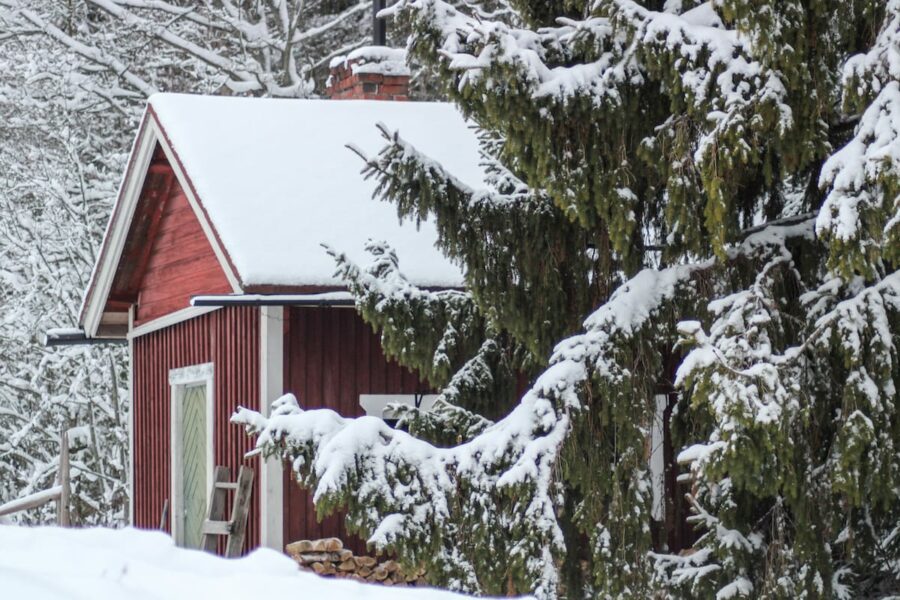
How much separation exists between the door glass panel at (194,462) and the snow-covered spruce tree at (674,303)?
5219 mm

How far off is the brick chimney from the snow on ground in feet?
39.0

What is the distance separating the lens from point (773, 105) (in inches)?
266

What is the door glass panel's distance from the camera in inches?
489

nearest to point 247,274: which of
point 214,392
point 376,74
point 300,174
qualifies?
point 214,392

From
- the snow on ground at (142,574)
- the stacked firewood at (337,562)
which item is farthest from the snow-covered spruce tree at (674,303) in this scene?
the snow on ground at (142,574)

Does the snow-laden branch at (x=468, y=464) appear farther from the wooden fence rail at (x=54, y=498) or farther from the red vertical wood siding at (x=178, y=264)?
the wooden fence rail at (x=54, y=498)

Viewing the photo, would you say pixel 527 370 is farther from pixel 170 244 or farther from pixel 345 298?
pixel 170 244

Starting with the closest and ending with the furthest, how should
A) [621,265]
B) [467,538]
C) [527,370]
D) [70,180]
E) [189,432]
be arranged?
1. [467,538]
2. [621,265]
3. [527,370]
4. [189,432]
5. [70,180]

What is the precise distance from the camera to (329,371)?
10.7 meters

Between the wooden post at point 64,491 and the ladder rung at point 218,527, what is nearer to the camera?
the ladder rung at point 218,527

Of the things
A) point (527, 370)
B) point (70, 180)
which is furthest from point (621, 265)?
point (70, 180)

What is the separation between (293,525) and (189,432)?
2778 millimetres

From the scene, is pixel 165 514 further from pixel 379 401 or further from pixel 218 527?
pixel 379 401

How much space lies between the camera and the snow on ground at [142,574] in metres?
2.21
